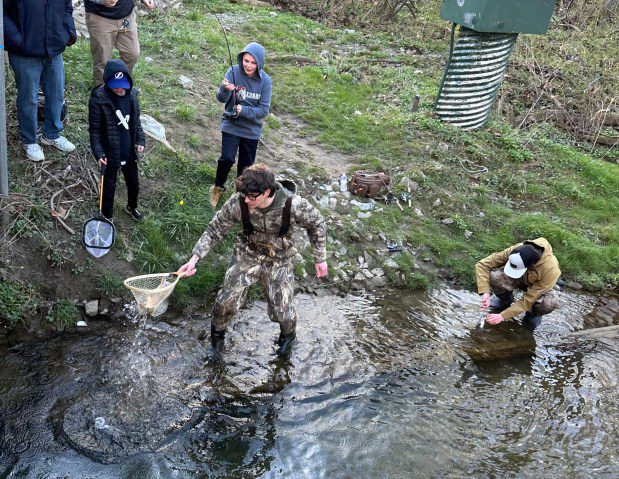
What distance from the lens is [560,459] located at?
484 centimetres

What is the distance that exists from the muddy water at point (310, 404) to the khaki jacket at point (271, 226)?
44.6 inches

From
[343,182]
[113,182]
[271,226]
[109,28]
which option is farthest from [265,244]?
[109,28]

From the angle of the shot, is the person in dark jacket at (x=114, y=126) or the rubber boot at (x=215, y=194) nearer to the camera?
the person in dark jacket at (x=114, y=126)

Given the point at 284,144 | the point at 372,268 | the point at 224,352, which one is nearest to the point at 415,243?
the point at 372,268

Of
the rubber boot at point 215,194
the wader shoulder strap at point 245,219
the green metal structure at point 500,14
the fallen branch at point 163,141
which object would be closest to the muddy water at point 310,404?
the wader shoulder strap at point 245,219

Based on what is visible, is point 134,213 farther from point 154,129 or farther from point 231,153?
point 154,129

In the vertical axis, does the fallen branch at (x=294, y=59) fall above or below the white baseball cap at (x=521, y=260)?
above

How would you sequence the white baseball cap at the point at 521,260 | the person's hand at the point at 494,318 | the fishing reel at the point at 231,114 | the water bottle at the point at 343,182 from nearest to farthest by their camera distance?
1. the white baseball cap at the point at 521,260
2. the fishing reel at the point at 231,114
3. the person's hand at the point at 494,318
4. the water bottle at the point at 343,182

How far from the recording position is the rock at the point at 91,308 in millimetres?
5465

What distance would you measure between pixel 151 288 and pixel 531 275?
13.3 feet

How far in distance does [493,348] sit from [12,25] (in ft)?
19.1

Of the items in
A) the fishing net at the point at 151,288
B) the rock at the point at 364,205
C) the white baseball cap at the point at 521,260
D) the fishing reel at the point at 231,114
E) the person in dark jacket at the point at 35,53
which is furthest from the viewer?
the rock at the point at 364,205

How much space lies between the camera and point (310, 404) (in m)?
5.03

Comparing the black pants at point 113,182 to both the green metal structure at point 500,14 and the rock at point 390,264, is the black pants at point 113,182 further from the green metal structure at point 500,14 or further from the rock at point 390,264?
the green metal structure at point 500,14
